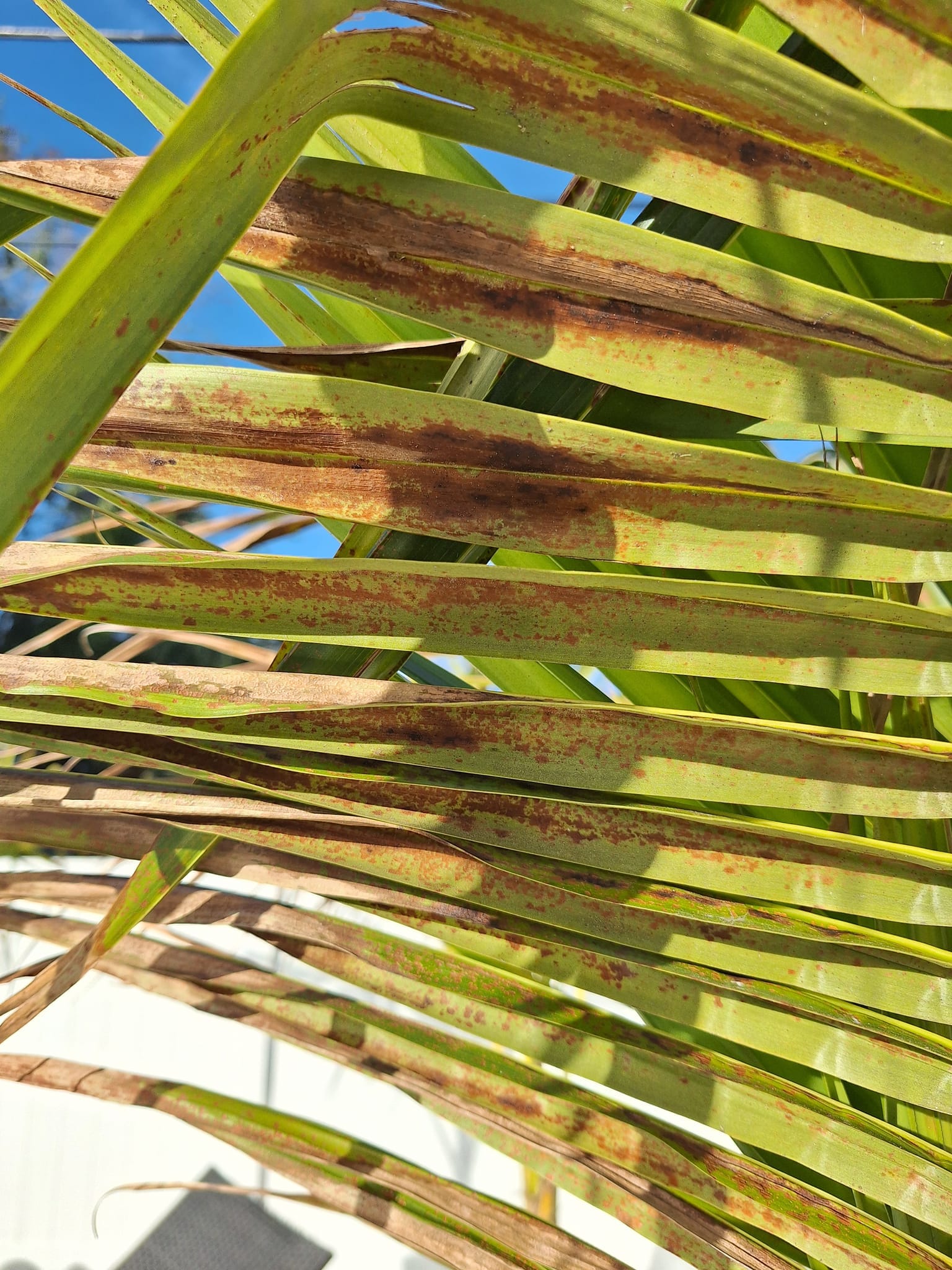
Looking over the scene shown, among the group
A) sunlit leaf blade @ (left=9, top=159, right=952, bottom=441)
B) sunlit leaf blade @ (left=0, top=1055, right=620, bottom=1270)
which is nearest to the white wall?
sunlit leaf blade @ (left=0, top=1055, right=620, bottom=1270)

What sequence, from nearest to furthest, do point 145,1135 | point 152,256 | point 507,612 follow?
point 152,256 → point 507,612 → point 145,1135

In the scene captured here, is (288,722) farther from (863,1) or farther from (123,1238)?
(123,1238)

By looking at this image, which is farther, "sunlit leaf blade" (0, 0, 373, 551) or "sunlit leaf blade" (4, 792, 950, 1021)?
"sunlit leaf blade" (4, 792, 950, 1021)

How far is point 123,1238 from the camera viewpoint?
8.81 ft

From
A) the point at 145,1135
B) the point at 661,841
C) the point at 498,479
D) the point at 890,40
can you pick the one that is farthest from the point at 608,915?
the point at 145,1135

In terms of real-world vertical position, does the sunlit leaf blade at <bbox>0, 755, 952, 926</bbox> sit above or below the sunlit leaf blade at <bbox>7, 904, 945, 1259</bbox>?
above

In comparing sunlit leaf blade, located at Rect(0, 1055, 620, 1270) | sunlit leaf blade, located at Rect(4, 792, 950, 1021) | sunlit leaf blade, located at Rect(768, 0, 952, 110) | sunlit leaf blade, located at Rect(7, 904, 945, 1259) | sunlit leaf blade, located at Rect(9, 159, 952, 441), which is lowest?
sunlit leaf blade, located at Rect(0, 1055, 620, 1270)

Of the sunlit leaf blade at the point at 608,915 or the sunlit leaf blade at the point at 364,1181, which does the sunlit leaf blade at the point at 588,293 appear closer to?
the sunlit leaf blade at the point at 608,915

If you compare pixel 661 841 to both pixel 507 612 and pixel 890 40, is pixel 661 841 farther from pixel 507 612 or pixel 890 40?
pixel 890 40

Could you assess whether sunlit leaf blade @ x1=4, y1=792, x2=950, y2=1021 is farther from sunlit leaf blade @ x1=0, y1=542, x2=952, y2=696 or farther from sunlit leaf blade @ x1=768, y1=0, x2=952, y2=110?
sunlit leaf blade @ x1=768, y1=0, x2=952, y2=110

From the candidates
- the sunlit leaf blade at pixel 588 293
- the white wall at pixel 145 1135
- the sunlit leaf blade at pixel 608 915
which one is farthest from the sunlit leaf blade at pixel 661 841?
the white wall at pixel 145 1135

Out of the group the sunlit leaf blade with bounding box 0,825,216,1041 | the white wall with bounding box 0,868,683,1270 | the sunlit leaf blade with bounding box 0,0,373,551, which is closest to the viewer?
the sunlit leaf blade with bounding box 0,0,373,551

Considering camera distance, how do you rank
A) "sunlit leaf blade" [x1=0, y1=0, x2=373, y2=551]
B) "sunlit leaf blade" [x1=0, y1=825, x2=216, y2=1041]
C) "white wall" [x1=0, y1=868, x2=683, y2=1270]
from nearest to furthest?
1. "sunlit leaf blade" [x1=0, y1=0, x2=373, y2=551]
2. "sunlit leaf blade" [x1=0, y1=825, x2=216, y2=1041]
3. "white wall" [x1=0, y1=868, x2=683, y2=1270]

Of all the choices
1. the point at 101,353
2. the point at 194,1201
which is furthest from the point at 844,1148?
the point at 194,1201
